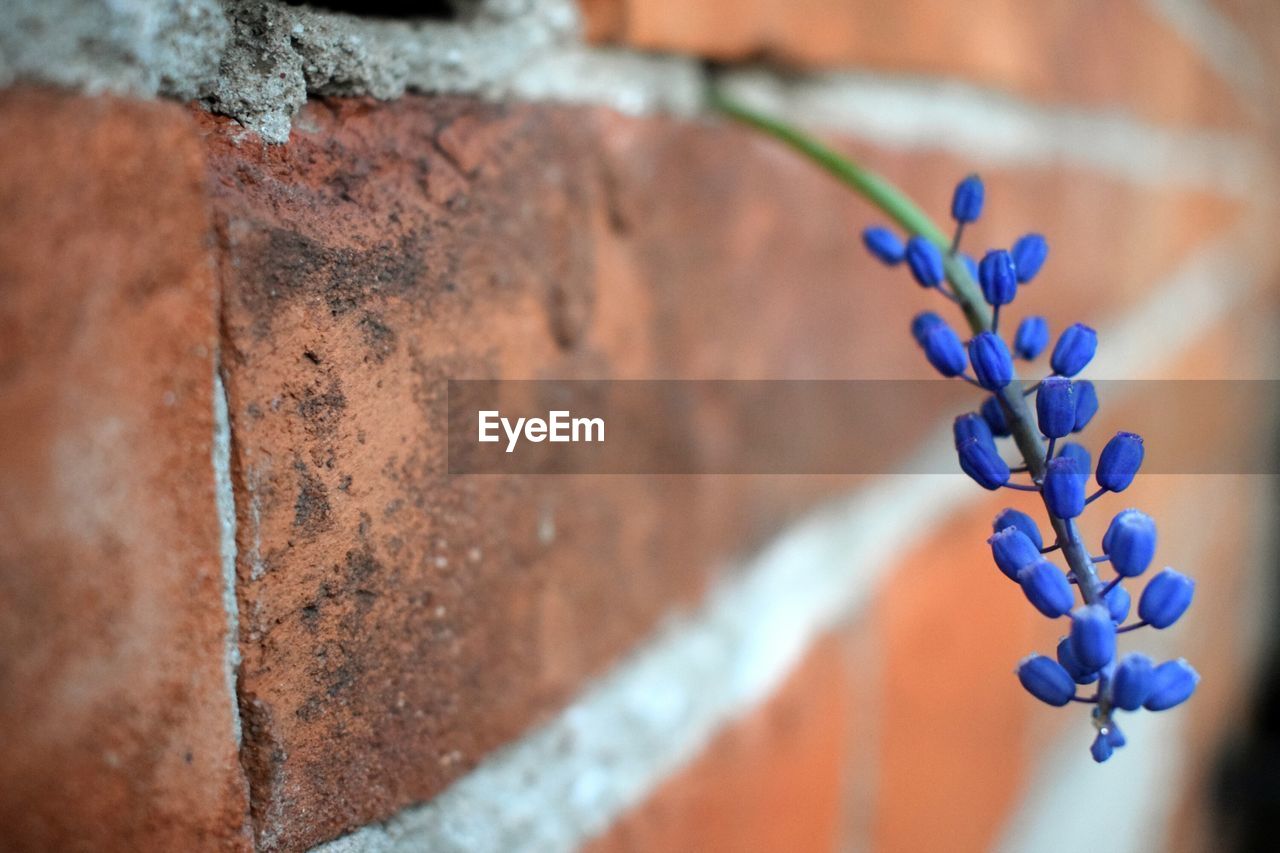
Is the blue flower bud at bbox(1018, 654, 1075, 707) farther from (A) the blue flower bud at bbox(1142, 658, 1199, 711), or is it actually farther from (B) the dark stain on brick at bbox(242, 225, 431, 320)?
(B) the dark stain on brick at bbox(242, 225, 431, 320)

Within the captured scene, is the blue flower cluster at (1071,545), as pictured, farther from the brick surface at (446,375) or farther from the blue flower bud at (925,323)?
the brick surface at (446,375)

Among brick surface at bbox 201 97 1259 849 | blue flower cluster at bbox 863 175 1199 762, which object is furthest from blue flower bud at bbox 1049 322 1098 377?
brick surface at bbox 201 97 1259 849

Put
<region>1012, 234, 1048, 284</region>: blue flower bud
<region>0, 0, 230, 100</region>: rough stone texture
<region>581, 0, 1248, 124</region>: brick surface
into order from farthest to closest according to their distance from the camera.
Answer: <region>581, 0, 1248, 124</region>: brick surface, <region>1012, 234, 1048, 284</region>: blue flower bud, <region>0, 0, 230, 100</region>: rough stone texture

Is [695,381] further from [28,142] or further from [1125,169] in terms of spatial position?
[1125,169]

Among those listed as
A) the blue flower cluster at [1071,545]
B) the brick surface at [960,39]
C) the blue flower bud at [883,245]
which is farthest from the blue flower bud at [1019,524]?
the brick surface at [960,39]

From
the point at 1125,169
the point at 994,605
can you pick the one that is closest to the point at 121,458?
the point at 994,605
